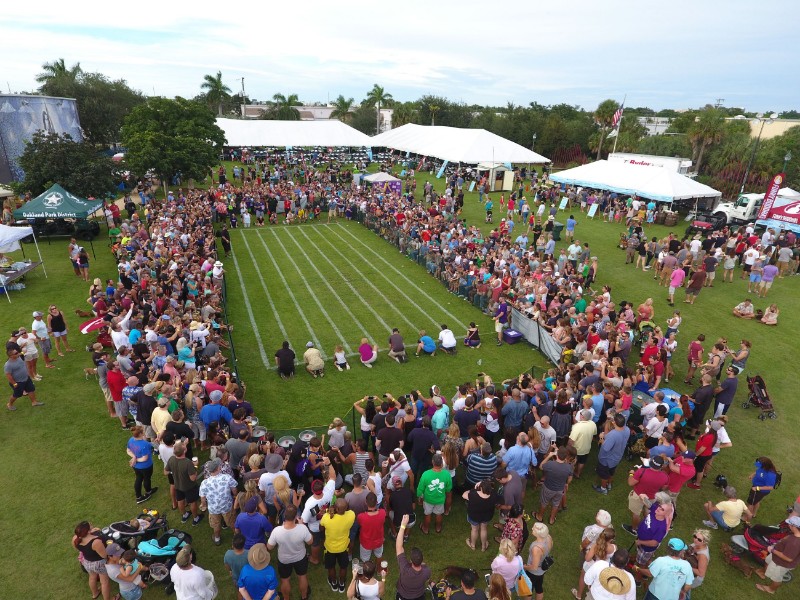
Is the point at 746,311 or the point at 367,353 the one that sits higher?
the point at 746,311

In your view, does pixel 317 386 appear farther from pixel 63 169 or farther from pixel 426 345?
pixel 63 169

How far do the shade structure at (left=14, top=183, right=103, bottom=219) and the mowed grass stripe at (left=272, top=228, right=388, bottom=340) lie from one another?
27.1 ft

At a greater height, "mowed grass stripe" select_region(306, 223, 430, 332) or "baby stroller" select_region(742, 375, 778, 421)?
"baby stroller" select_region(742, 375, 778, 421)

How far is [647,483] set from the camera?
6527 mm

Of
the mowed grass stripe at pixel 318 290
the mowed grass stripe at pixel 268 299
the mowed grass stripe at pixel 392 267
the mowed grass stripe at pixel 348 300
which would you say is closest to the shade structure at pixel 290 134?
the mowed grass stripe at pixel 392 267

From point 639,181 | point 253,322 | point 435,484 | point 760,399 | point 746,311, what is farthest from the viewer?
point 639,181

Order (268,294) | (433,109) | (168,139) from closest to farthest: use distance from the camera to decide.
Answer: (268,294) < (168,139) < (433,109)

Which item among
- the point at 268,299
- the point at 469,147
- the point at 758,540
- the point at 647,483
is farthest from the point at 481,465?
the point at 469,147

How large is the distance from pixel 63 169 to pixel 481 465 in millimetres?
24044

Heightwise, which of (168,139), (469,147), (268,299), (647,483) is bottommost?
(268,299)

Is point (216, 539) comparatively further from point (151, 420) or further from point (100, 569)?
point (151, 420)

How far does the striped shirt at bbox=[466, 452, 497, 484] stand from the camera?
6.55m

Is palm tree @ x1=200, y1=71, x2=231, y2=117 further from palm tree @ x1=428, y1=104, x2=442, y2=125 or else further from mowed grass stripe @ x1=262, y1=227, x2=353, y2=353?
mowed grass stripe @ x1=262, y1=227, x2=353, y2=353

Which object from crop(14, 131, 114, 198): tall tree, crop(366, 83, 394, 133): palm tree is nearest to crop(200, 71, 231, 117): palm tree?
crop(366, 83, 394, 133): palm tree
